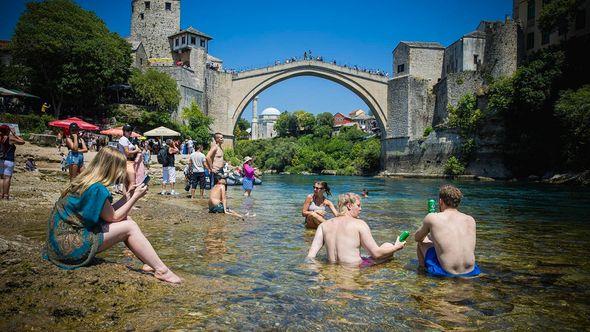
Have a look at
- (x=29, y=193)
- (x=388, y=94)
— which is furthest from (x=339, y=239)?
(x=388, y=94)

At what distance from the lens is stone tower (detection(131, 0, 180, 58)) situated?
4281 cm

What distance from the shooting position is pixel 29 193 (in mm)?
8438

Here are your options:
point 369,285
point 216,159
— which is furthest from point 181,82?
point 369,285

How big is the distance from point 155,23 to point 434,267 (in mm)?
44730

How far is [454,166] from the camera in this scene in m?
33.5

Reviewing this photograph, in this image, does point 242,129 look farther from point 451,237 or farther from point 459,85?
point 451,237

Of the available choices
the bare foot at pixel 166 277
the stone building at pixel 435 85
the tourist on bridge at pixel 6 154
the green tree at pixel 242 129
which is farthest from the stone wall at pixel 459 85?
the green tree at pixel 242 129

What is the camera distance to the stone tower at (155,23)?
42812 mm

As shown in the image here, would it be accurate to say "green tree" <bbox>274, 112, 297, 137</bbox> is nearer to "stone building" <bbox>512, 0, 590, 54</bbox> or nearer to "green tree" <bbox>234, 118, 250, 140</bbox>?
"green tree" <bbox>234, 118, 250, 140</bbox>

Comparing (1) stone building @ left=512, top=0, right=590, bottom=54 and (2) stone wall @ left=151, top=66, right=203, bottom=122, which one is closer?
(1) stone building @ left=512, top=0, right=590, bottom=54

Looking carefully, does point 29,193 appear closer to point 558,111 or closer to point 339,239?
point 339,239

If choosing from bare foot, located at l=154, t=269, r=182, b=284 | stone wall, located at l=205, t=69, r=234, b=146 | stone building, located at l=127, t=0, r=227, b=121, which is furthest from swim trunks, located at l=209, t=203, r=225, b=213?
stone wall, located at l=205, t=69, r=234, b=146

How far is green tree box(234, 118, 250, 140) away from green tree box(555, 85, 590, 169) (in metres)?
71.1

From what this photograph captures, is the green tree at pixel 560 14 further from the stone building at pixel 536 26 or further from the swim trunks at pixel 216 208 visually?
the swim trunks at pixel 216 208
